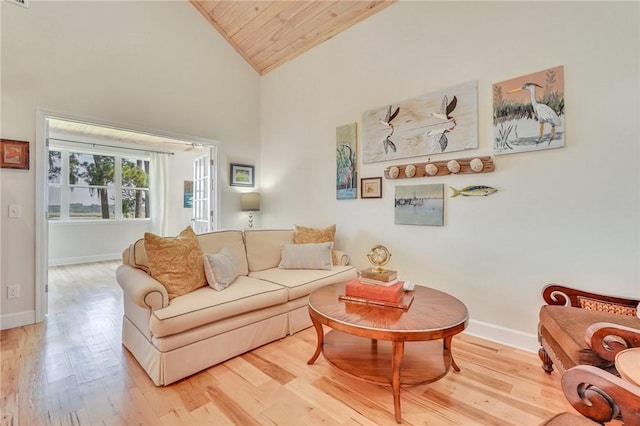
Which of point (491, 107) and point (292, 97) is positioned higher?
point (292, 97)

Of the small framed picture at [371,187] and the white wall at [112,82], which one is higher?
the white wall at [112,82]

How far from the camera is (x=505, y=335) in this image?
7.64 ft

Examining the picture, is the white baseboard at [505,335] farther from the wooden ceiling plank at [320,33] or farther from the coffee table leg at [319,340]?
the wooden ceiling plank at [320,33]

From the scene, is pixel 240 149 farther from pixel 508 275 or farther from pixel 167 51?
pixel 508 275

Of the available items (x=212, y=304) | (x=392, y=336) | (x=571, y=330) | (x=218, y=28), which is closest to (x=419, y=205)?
(x=571, y=330)

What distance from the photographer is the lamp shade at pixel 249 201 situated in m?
4.25

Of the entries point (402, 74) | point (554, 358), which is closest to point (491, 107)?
point (402, 74)

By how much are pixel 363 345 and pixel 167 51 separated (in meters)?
3.96

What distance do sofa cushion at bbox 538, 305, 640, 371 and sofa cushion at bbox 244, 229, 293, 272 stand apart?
2296 millimetres

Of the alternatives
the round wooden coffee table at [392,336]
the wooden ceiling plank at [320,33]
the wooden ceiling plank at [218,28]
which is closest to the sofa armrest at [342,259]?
the round wooden coffee table at [392,336]

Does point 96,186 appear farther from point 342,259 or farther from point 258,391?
point 258,391

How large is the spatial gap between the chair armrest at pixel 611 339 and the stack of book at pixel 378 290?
839 mm

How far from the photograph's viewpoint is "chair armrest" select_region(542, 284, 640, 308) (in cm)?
172

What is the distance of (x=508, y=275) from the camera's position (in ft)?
7.61
